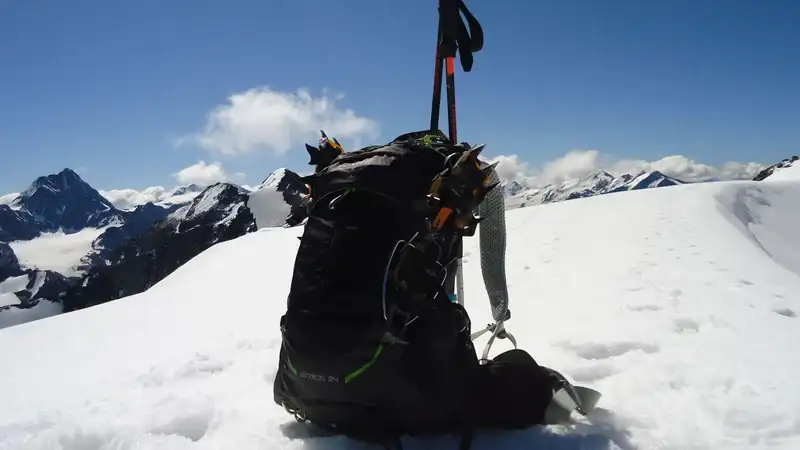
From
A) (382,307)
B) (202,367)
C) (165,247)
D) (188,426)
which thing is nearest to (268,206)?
(165,247)

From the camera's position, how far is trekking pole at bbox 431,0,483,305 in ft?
13.8

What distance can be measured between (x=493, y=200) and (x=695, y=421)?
202 centimetres

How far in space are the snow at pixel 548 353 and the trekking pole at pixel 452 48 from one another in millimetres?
1516

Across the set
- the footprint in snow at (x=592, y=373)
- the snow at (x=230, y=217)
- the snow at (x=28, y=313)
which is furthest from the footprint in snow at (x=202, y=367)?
the snow at (x=230, y=217)

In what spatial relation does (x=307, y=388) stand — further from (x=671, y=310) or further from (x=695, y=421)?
(x=671, y=310)

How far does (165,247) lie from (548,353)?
444ft

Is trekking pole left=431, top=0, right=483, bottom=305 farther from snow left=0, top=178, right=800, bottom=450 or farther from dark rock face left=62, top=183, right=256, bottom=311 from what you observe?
dark rock face left=62, top=183, right=256, bottom=311

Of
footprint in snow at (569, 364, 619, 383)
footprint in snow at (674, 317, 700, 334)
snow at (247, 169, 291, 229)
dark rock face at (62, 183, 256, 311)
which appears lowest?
footprint in snow at (569, 364, 619, 383)

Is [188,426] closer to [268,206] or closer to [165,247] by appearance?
[165,247]

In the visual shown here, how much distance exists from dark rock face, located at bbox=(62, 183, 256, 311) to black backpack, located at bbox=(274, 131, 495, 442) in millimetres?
102604

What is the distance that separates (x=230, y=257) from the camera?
1348 centimetres

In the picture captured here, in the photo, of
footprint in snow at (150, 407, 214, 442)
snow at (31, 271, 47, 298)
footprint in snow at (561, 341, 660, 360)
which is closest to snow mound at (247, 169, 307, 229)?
snow at (31, 271, 47, 298)

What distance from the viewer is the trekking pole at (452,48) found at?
420cm

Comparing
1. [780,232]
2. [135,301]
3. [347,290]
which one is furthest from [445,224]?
[780,232]
